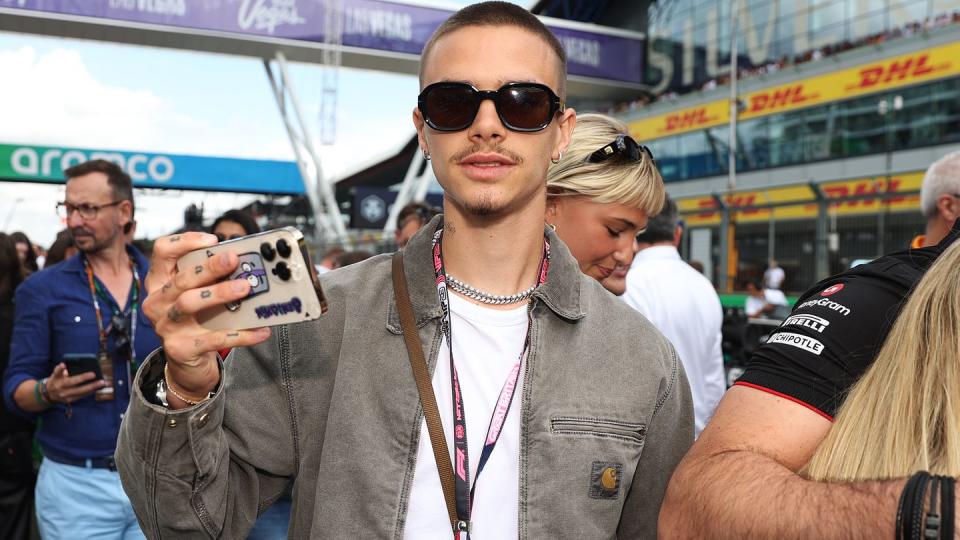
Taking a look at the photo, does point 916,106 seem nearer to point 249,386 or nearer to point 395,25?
point 395,25

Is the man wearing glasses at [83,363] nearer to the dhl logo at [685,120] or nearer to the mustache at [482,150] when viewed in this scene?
the mustache at [482,150]

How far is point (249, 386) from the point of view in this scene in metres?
1.70

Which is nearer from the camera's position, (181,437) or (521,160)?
(181,437)

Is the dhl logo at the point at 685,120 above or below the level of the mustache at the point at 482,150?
above

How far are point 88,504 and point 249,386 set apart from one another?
96.8 inches

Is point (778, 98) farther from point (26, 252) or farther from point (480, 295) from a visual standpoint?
point (480, 295)

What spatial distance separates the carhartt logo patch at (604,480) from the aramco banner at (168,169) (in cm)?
1919

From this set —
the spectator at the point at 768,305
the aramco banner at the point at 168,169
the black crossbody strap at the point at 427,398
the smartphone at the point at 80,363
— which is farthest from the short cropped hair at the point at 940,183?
the aramco banner at the point at 168,169

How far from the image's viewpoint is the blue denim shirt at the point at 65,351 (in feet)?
12.0

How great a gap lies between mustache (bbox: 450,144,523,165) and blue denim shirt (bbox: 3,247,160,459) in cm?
248

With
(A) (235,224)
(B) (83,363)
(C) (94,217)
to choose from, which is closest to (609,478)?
(B) (83,363)

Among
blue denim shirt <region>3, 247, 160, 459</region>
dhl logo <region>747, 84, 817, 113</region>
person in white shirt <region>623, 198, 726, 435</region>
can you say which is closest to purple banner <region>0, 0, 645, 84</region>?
dhl logo <region>747, 84, 817, 113</region>

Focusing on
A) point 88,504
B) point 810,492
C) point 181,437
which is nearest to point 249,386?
point 181,437

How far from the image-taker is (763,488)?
1.36m
